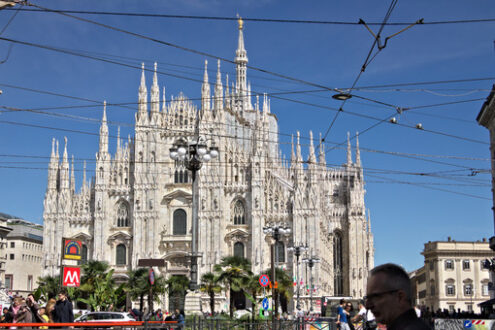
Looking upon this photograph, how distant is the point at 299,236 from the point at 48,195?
2183cm

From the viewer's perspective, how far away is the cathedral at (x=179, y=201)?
54.8 metres

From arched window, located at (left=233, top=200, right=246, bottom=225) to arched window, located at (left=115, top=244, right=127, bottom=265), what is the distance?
9772mm

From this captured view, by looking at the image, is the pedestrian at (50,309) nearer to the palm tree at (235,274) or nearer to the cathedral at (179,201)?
the palm tree at (235,274)

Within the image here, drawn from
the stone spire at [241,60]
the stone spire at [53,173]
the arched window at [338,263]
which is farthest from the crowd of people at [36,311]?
the stone spire at [241,60]

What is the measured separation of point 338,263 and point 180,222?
2030 centimetres

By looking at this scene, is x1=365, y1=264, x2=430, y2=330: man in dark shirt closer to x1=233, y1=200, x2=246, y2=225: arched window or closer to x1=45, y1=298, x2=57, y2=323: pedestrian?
x1=45, y1=298, x2=57, y2=323: pedestrian

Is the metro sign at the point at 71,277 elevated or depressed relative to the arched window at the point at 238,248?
depressed

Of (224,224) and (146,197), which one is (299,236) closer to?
(224,224)

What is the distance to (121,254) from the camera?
56938mm

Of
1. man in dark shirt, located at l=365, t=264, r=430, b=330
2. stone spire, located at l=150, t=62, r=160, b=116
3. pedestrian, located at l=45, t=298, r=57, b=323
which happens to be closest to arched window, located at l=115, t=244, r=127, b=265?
stone spire, located at l=150, t=62, r=160, b=116

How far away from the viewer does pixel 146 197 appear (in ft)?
185

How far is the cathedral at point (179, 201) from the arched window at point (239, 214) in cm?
8

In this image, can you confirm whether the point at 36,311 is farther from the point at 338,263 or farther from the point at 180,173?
the point at 338,263

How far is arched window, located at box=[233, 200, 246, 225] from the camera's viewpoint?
5609 cm
